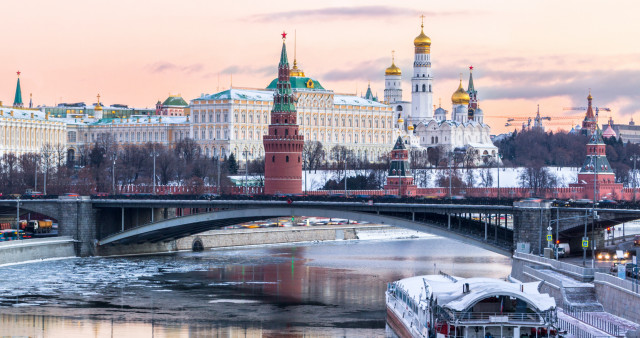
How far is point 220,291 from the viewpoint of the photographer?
65.2m

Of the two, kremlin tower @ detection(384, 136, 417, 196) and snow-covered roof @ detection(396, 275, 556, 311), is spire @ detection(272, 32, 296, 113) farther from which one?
snow-covered roof @ detection(396, 275, 556, 311)

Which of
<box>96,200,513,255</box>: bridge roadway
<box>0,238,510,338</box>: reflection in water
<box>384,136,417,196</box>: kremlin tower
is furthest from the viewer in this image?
<box>384,136,417,196</box>: kremlin tower

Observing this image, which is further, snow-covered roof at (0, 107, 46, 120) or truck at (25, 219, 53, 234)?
snow-covered roof at (0, 107, 46, 120)

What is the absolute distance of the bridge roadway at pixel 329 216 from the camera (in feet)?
218

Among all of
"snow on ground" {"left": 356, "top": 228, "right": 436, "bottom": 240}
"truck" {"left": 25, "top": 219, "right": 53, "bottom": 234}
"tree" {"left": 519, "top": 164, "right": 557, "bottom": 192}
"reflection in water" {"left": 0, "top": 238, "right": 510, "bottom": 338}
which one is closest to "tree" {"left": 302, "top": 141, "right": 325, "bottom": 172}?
A: "tree" {"left": 519, "top": 164, "right": 557, "bottom": 192}

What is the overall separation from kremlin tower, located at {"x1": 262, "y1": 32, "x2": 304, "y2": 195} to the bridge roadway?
83.5 feet

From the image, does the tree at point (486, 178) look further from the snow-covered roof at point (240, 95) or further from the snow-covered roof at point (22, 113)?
the snow-covered roof at point (22, 113)

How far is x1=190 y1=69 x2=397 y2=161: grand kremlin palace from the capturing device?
581 feet

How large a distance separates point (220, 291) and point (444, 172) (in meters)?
86.0

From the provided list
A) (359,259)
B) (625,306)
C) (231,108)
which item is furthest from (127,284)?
(231,108)

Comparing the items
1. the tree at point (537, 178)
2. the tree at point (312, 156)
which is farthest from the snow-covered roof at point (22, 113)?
the tree at point (537, 178)

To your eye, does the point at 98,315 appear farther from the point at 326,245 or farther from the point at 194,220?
the point at 326,245

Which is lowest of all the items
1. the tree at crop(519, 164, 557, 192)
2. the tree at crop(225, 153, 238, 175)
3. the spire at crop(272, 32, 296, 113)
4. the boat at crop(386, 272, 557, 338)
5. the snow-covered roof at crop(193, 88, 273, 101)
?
the boat at crop(386, 272, 557, 338)

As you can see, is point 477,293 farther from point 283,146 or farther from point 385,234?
point 283,146
